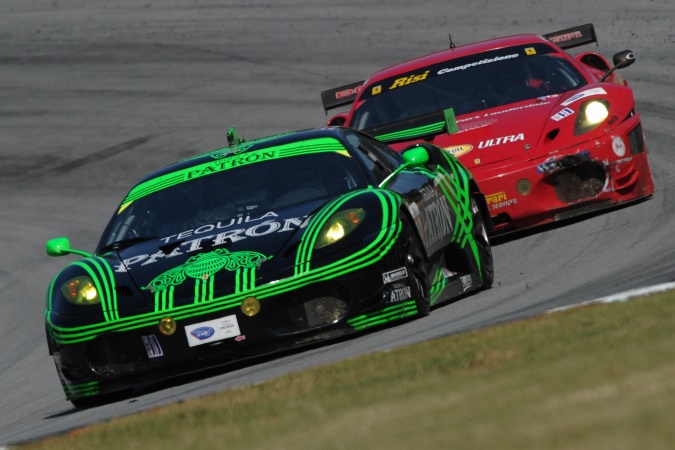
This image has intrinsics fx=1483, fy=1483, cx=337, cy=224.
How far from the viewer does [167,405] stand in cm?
586

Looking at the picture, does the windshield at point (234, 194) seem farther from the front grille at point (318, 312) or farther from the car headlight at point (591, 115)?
the car headlight at point (591, 115)

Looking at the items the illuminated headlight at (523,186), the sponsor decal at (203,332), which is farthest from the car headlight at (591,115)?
the sponsor decal at (203,332)

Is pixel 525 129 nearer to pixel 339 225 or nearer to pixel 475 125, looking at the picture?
pixel 475 125

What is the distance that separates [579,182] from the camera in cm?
978

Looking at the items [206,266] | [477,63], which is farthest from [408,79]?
[206,266]

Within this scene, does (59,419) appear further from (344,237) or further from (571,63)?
(571,63)

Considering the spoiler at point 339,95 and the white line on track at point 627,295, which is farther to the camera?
the spoiler at point 339,95

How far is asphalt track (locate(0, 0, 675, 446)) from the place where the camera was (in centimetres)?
873

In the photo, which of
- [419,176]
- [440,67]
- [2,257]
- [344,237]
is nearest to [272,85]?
[2,257]

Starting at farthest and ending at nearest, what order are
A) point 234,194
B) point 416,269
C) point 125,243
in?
point 234,194, point 125,243, point 416,269

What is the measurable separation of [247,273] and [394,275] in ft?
2.28

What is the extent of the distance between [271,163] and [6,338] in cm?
321

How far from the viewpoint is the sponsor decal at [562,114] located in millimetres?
10055

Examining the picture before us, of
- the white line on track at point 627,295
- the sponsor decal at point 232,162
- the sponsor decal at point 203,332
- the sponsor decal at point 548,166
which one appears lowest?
the white line on track at point 627,295
